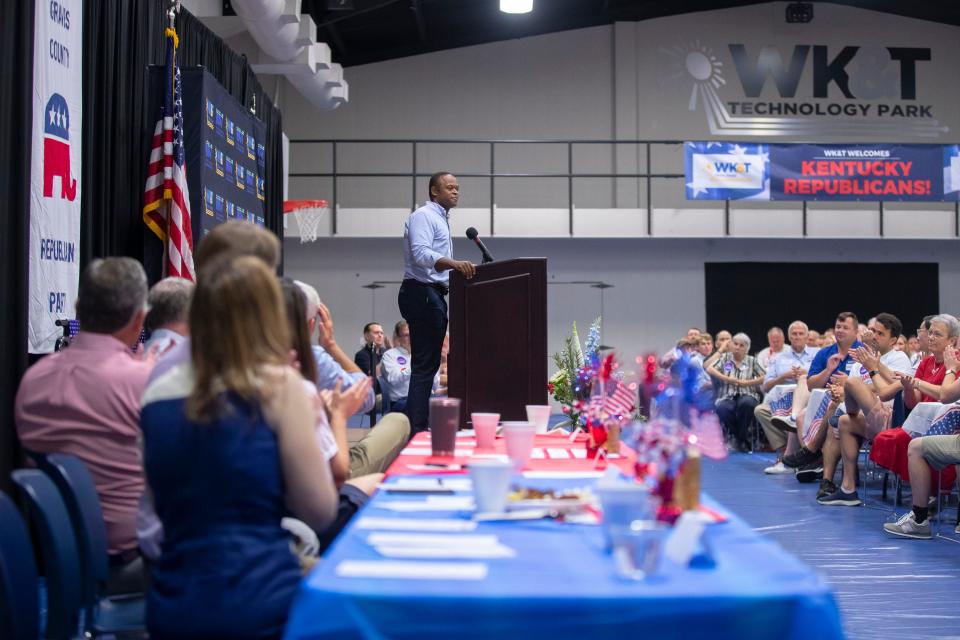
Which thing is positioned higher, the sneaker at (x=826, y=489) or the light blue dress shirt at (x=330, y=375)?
the light blue dress shirt at (x=330, y=375)

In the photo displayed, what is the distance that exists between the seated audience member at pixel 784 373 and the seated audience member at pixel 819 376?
593 mm

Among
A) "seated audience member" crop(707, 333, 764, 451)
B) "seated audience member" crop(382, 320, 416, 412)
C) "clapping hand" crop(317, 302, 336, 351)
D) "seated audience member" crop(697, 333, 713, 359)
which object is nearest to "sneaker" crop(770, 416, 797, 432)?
"seated audience member" crop(707, 333, 764, 451)

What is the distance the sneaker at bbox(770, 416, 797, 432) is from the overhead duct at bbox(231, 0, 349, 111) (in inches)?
209

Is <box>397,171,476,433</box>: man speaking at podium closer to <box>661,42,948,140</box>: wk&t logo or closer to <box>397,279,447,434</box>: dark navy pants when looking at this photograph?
<box>397,279,447,434</box>: dark navy pants

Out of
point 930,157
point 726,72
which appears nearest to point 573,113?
point 726,72

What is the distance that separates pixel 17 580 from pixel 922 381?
4.52 meters

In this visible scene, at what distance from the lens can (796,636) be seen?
118 cm

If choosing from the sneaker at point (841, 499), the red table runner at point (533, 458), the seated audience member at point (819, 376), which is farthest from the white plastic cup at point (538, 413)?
the seated audience member at point (819, 376)

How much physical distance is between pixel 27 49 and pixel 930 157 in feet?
35.1

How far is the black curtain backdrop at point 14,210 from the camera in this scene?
3.77 metres

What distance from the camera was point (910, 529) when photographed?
487cm

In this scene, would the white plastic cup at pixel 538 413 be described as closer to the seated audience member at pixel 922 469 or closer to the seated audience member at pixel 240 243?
the seated audience member at pixel 240 243

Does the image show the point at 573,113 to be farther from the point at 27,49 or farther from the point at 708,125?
the point at 27,49

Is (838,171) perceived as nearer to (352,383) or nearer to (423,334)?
(423,334)
